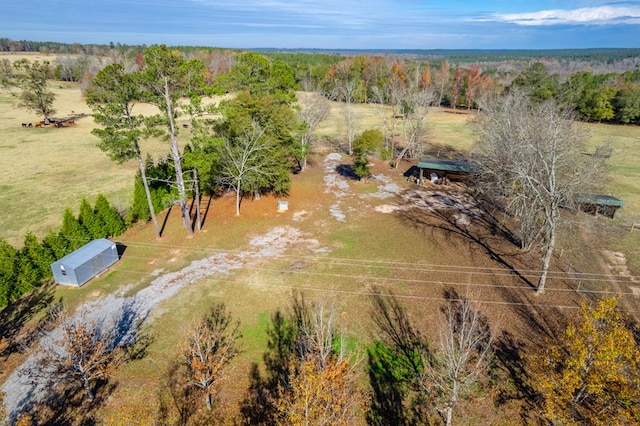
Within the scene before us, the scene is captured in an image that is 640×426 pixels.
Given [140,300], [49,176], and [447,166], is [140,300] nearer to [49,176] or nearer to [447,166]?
[49,176]

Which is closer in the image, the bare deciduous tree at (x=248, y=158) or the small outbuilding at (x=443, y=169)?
the bare deciduous tree at (x=248, y=158)

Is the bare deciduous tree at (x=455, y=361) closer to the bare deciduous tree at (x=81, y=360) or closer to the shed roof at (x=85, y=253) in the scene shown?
the bare deciduous tree at (x=81, y=360)

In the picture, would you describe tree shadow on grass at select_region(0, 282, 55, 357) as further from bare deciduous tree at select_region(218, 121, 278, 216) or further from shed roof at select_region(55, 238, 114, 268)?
bare deciduous tree at select_region(218, 121, 278, 216)

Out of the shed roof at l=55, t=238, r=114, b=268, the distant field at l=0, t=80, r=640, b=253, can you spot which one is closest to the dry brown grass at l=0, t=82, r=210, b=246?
the distant field at l=0, t=80, r=640, b=253

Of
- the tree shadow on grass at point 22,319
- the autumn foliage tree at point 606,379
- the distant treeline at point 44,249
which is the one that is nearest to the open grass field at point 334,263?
the tree shadow on grass at point 22,319

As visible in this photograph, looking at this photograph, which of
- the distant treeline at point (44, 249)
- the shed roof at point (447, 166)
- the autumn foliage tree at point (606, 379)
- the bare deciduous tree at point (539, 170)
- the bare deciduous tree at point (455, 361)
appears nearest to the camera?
the autumn foliage tree at point (606, 379)

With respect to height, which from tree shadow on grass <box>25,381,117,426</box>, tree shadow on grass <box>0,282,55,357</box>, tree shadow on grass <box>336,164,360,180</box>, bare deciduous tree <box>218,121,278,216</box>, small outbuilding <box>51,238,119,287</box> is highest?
bare deciduous tree <box>218,121,278,216</box>

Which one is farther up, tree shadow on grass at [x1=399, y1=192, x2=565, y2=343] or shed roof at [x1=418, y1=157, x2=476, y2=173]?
shed roof at [x1=418, y1=157, x2=476, y2=173]

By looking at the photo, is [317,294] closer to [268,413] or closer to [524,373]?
[268,413]
